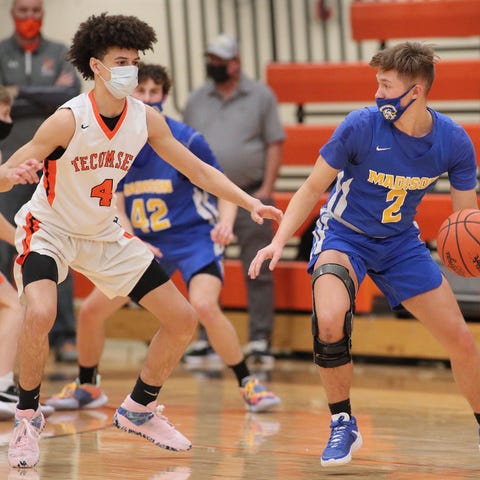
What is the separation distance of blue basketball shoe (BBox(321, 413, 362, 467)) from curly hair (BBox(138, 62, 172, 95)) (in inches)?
91.1

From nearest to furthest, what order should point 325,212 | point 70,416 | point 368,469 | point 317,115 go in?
point 368,469 → point 325,212 → point 70,416 → point 317,115

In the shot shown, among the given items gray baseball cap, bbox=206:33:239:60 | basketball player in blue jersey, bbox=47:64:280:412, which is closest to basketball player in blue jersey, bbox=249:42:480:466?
basketball player in blue jersey, bbox=47:64:280:412

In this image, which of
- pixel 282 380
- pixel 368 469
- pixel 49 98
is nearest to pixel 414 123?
pixel 368 469

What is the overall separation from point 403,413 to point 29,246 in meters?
2.33

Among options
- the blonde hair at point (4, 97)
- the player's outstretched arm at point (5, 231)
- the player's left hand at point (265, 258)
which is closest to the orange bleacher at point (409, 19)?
the blonde hair at point (4, 97)

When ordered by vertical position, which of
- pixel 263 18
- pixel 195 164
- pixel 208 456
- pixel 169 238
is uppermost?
pixel 263 18

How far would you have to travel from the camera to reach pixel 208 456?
4652 mm

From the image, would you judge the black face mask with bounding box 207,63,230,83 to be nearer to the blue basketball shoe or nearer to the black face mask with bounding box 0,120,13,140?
the black face mask with bounding box 0,120,13,140

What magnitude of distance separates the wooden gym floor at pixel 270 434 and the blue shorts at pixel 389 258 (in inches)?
26.8

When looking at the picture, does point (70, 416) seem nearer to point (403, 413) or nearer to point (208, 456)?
point (208, 456)

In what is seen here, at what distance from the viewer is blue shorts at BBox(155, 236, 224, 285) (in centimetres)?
603

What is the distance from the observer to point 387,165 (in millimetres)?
4504

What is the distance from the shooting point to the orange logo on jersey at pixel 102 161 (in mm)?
4582

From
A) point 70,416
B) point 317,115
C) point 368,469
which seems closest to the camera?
point 368,469
